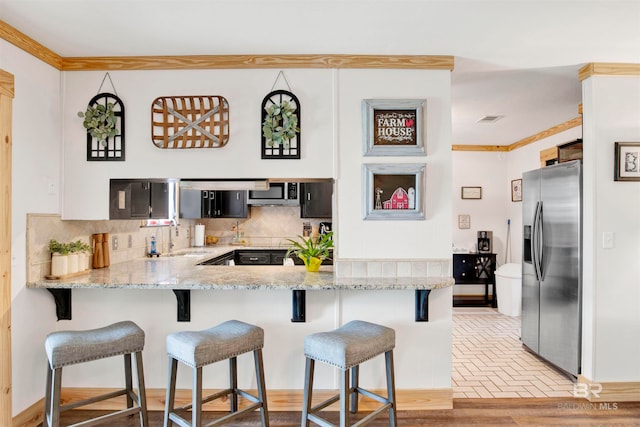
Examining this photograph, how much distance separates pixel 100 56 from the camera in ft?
8.90

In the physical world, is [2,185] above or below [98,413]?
above

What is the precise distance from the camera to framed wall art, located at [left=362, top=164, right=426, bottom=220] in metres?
2.66

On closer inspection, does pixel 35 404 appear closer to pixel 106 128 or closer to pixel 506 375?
pixel 106 128

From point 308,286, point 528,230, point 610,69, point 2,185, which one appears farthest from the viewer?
point 528,230

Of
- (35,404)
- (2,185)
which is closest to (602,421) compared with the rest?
(35,404)

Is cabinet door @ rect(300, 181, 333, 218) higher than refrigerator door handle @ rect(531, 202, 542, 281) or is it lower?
higher

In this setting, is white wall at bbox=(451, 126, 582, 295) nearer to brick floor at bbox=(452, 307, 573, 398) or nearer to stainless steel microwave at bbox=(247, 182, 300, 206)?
brick floor at bbox=(452, 307, 573, 398)

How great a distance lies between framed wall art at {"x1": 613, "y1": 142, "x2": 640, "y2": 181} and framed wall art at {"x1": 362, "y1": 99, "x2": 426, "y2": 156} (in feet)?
4.79

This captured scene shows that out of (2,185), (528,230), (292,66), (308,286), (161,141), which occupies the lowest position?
(308,286)

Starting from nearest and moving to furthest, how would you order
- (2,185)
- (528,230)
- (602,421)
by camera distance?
(2,185) → (602,421) → (528,230)

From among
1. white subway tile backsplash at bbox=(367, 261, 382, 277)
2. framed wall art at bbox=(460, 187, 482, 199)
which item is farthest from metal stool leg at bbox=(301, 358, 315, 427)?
framed wall art at bbox=(460, 187, 482, 199)

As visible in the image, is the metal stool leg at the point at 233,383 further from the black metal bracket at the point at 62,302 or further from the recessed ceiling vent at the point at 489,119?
the recessed ceiling vent at the point at 489,119

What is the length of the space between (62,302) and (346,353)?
1953 millimetres

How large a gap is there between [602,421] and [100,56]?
13.6 feet
